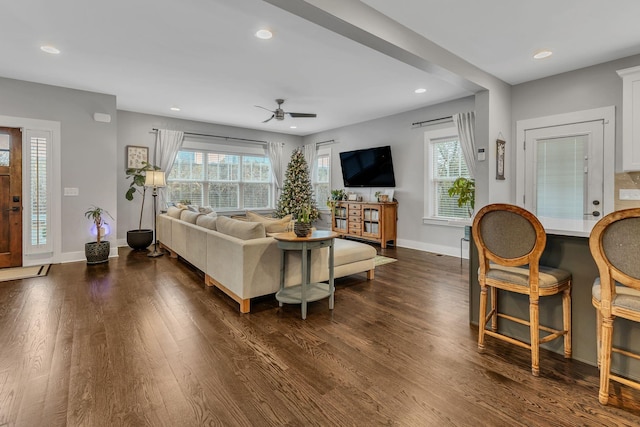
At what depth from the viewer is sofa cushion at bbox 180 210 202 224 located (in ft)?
15.2

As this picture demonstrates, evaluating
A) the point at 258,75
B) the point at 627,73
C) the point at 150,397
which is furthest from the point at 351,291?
the point at 627,73

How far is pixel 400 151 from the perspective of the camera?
6461mm

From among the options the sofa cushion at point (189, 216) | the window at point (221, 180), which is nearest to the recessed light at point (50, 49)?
the sofa cushion at point (189, 216)

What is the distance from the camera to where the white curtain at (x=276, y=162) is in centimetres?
829

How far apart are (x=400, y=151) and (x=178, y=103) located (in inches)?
171

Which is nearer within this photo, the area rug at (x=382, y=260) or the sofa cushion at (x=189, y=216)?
the sofa cushion at (x=189, y=216)

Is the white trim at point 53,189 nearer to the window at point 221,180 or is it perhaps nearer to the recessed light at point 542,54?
the window at point 221,180

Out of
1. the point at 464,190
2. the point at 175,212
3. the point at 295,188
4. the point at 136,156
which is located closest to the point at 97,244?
the point at 175,212

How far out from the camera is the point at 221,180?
25.0ft

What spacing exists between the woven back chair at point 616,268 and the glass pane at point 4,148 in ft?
22.2

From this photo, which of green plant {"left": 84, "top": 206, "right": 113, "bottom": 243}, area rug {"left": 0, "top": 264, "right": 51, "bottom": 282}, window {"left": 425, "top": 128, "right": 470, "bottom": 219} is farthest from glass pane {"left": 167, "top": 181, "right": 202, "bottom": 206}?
window {"left": 425, "top": 128, "right": 470, "bottom": 219}

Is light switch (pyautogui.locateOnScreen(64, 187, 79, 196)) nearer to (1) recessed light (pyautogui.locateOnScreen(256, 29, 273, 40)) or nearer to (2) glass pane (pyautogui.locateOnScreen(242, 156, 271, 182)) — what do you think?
(2) glass pane (pyautogui.locateOnScreen(242, 156, 271, 182))

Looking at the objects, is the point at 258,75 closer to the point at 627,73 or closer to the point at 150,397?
the point at 150,397

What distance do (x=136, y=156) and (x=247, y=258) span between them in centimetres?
475
